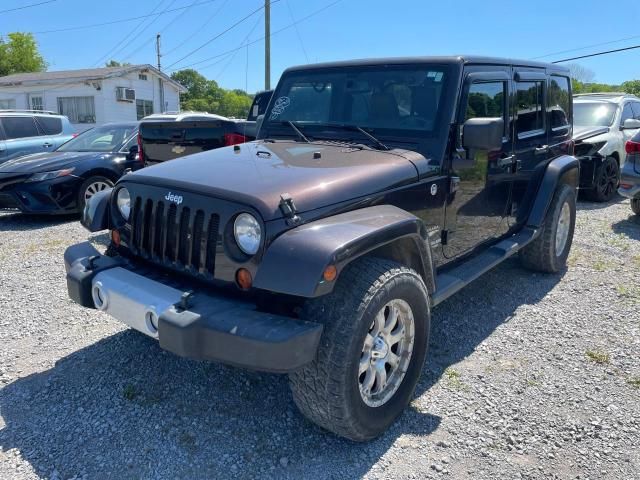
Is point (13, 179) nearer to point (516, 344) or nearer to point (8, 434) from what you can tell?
point (8, 434)

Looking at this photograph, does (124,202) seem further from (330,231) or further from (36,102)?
(36,102)

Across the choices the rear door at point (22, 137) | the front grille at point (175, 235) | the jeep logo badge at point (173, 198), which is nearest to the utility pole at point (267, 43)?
the rear door at point (22, 137)

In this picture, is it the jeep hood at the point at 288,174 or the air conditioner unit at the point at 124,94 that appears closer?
the jeep hood at the point at 288,174

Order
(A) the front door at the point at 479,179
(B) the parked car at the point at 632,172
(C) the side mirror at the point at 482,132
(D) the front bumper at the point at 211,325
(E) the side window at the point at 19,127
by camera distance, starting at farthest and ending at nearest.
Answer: (E) the side window at the point at 19,127
(B) the parked car at the point at 632,172
(A) the front door at the point at 479,179
(C) the side mirror at the point at 482,132
(D) the front bumper at the point at 211,325

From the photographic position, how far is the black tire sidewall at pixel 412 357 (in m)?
2.40

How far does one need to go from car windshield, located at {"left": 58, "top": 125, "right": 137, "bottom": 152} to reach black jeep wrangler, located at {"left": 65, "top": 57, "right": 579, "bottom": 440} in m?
4.87

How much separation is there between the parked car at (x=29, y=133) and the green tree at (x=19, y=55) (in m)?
37.0

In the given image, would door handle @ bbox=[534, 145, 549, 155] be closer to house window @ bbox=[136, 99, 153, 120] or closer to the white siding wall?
the white siding wall

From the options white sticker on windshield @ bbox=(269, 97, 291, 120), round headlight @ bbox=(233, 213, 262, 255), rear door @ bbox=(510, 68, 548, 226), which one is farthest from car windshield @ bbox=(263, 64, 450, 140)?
round headlight @ bbox=(233, 213, 262, 255)

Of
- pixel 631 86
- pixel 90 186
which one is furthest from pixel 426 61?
pixel 631 86

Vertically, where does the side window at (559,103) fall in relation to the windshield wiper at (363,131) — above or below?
above

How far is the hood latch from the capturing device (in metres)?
2.44

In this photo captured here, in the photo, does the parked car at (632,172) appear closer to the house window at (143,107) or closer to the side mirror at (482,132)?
the side mirror at (482,132)

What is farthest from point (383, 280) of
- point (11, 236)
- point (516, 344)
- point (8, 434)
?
point (11, 236)
